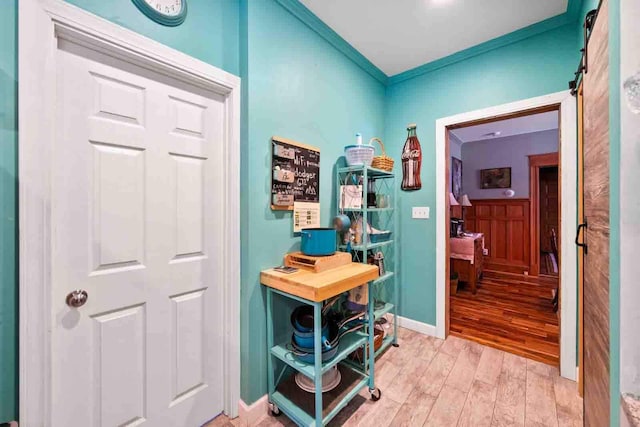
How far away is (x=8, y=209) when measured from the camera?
35.4 inches

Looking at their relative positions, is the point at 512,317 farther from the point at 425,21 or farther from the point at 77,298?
the point at 77,298

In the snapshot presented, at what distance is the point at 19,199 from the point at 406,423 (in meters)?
2.07

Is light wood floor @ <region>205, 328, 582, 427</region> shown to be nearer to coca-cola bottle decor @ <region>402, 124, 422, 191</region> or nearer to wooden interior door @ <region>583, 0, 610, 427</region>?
wooden interior door @ <region>583, 0, 610, 427</region>

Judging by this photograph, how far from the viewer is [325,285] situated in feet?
4.26

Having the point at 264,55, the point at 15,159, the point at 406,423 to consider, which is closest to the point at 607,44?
the point at 264,55

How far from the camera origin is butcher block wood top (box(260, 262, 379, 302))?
4.23 ft

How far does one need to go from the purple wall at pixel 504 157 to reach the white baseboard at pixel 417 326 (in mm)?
3576

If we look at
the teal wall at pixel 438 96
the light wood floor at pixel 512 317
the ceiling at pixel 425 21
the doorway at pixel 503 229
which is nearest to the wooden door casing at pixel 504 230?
the doorway at pixel 503 229

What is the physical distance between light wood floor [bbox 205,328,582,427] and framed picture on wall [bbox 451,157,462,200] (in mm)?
3007

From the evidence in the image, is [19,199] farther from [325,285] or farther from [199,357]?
[325,285]

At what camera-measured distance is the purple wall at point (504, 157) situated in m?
4.39

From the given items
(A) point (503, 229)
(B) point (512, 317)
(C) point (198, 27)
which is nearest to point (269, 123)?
(C) point (198, 27)

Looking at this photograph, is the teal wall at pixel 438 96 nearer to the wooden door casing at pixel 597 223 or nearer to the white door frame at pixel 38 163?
the wooden door casing at pixel 597 223

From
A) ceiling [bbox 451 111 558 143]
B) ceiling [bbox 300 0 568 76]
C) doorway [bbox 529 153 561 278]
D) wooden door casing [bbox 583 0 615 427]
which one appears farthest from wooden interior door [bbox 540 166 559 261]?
wooden door casing [bbox 583 0 615 427]
